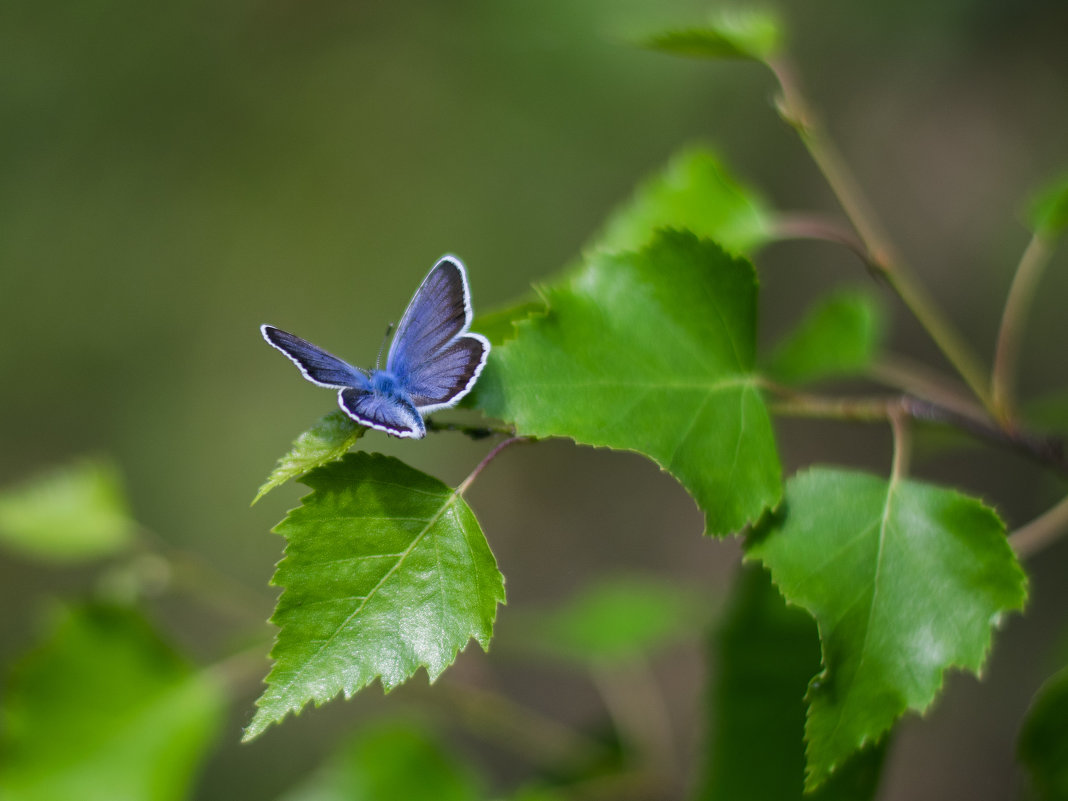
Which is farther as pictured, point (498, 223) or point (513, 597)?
point (498, 223)

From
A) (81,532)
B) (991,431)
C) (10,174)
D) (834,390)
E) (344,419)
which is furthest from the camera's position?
(10,174)

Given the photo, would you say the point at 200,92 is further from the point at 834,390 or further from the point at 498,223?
the point at 834,390

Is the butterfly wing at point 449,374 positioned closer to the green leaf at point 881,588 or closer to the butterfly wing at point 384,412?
the butterfly wing at point 384,412

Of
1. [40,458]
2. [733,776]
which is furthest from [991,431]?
[40,458]

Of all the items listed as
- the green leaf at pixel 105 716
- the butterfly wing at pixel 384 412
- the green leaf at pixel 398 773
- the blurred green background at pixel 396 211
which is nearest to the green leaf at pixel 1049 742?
the butterfly wing at pixel 384 412

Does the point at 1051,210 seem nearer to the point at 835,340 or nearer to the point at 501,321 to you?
the point at 835,340

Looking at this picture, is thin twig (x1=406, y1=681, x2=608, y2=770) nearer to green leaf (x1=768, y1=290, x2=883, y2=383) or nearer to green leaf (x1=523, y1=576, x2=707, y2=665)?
green leaf (x1=523, y1=576, x2=707, y2=665)
